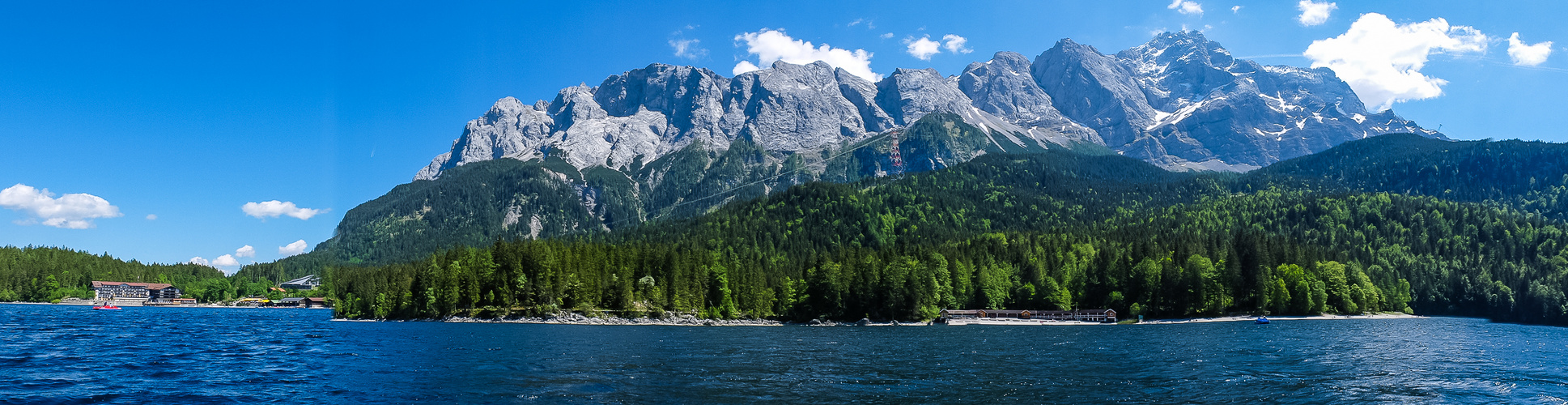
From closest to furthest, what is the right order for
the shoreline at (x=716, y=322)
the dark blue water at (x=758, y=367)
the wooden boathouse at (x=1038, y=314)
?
the dark blue water at (x=758, y=367), the shoreline at (x=716, y=322), the wooden boathouse at (x=1038, y=314)

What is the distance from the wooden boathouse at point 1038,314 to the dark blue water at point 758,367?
5575cm

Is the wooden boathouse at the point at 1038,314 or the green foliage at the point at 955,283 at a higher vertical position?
the green foliage at the point at 955,283

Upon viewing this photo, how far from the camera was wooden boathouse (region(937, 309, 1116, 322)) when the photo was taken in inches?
6048

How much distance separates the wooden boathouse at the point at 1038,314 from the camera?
153625 millimetres

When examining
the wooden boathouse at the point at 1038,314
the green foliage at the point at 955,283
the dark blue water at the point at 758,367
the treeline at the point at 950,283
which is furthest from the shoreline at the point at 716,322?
the dark blue water at the point at 758,367

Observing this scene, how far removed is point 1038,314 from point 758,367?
113993 mm

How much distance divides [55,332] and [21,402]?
6465 centimetres

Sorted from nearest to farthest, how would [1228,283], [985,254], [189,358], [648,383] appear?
[648,383]
[189,358]
[1228,283]
[985,254]

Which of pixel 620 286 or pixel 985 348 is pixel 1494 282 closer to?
pixel 985 348

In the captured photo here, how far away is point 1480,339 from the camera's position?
92.4 metres

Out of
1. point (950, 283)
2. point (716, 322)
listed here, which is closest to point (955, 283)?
point (950, 283)

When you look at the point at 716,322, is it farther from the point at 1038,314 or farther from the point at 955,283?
the point at 1038,314

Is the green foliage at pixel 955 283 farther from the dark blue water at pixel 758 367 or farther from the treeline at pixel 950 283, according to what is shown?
the dark blue water at pixel 758 367

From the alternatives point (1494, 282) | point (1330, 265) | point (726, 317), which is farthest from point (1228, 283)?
point (726, 317)
